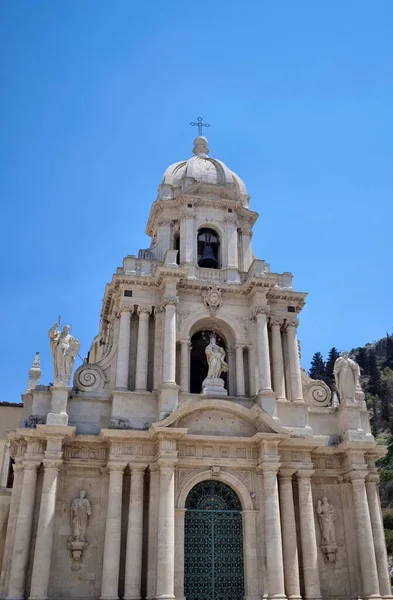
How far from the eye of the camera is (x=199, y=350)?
2534 cm

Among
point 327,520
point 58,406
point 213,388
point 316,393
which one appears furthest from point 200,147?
point 327,520

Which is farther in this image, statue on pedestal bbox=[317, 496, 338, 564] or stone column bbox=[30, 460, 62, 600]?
statue on pedestal bbox=[317, 496, 338, 564]

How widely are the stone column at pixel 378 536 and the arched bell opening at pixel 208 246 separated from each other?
35.9 feet

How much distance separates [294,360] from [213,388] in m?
3.90

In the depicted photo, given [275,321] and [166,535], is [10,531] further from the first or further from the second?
[275,321]

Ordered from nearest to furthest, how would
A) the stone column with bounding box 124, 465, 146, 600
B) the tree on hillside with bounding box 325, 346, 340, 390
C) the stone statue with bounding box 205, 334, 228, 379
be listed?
the stone column with bounding box 124, 465, 146, 600 → the stone statue with bounding box 205, 334, 228, 379 → the tree on hillside with bounding box 325, 346, 340, 390

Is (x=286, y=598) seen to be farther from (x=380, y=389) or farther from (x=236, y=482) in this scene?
(x=380, y=389)

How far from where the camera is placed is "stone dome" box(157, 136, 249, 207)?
87.9 feet

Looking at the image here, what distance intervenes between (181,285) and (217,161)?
8055mm

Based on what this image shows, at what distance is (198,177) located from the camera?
27188mm

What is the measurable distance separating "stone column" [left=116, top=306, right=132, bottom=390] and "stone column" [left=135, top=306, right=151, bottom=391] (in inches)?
Result: 15.7

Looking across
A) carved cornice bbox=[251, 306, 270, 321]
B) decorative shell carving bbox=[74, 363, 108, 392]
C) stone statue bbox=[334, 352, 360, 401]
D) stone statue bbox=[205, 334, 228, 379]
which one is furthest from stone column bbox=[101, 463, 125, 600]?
stone statue bbox=[334, 352, 360, 401]

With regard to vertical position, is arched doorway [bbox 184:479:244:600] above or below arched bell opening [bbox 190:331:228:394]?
below

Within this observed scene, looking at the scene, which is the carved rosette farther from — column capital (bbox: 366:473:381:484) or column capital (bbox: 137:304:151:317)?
column capital (bbox: 366:473:381:484)
